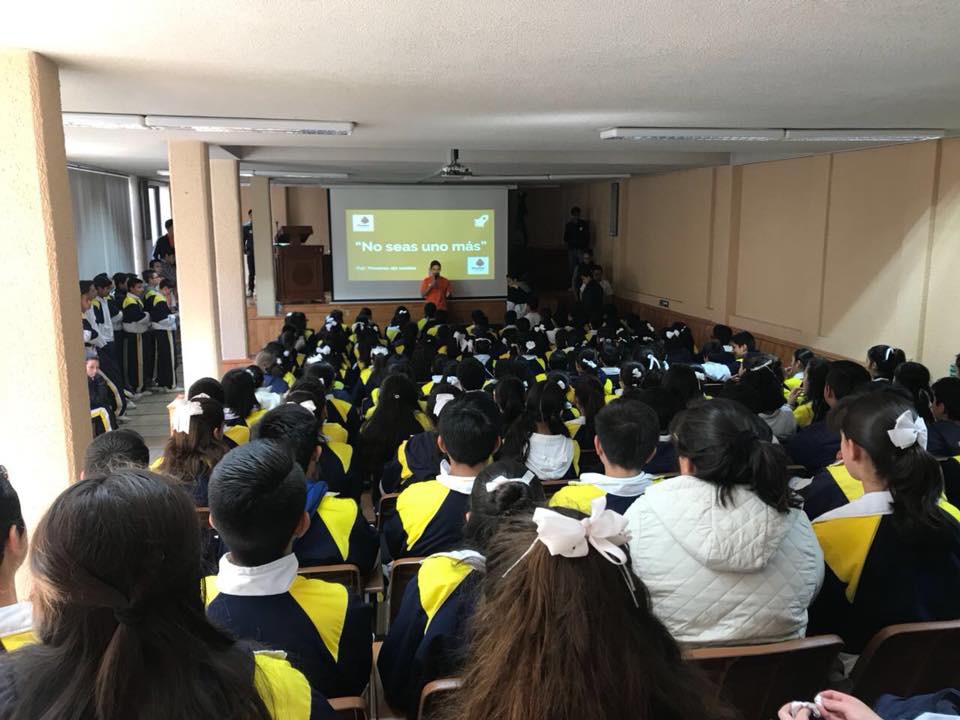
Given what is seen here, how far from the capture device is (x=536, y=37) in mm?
2717

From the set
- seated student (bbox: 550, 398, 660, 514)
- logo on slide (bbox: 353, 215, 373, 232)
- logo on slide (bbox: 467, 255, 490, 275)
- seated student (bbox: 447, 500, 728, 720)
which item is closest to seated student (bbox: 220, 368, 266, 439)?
seated student (bbox: 550, 398, 660, 514)

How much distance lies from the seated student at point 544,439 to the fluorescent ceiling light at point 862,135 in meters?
3.47

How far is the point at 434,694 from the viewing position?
1.52 m

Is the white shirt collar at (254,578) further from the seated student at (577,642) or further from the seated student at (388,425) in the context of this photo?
the seated student at (388,425)

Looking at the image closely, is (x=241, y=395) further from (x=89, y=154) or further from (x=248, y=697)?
(x=89, y=154)

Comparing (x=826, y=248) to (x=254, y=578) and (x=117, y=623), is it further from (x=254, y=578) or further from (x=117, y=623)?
(x=117, y=623)

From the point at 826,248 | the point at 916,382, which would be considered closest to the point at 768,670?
the point at 916,382

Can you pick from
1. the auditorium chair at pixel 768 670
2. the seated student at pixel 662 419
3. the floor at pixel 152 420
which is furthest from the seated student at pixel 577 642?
the floor at pixel 152 420

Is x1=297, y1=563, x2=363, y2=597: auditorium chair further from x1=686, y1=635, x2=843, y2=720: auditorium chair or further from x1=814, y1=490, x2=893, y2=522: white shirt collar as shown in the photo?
x1=814, y1=490, x2=893, y2=522: white shirt collar

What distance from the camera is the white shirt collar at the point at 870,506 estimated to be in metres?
2.00

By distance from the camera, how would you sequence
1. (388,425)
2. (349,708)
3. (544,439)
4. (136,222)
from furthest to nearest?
(136,222) → (388,425) → (544,439) → (349,708)

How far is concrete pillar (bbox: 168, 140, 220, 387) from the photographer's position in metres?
6.38

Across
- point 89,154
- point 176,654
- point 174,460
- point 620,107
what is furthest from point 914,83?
point 89,154

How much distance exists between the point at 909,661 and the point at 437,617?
1.12 meters
